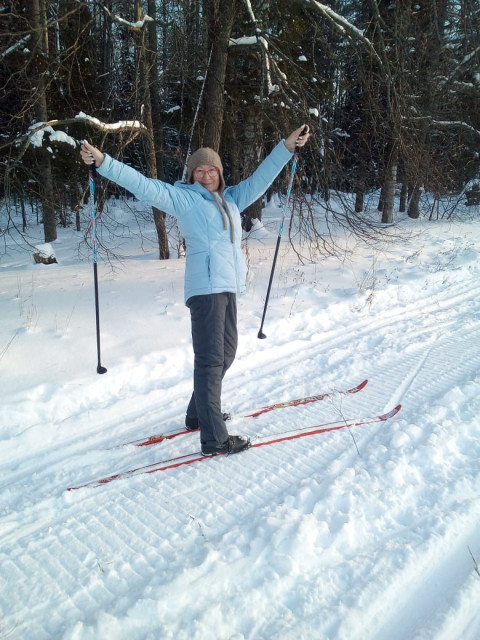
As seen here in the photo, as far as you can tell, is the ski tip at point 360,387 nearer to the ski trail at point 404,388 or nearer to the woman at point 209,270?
the ski trail at point 404,388

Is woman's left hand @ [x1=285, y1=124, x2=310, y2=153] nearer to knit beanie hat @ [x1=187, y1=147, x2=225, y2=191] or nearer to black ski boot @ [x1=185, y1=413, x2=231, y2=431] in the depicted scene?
knit beanie hat @ [x1=187, y1=147, x2=225, y2=191]

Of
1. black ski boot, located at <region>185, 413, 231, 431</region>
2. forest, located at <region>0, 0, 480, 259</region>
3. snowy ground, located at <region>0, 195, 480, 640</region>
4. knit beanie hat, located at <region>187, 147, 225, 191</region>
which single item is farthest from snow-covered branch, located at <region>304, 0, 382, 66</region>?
black ski boot, located at <region>185, 413, 231, 431</region>

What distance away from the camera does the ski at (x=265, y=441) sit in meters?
2.78

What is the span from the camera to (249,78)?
28.4 ft

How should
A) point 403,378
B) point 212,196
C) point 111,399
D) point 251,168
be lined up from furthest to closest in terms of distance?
point 251,168 < point 403,378 < point 111,399 < point 212,196

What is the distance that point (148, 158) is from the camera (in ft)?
26.2

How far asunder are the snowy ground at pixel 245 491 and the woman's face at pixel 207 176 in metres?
1.89

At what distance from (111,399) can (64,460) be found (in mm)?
840

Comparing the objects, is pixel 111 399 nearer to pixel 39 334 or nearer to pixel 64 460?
pixel 64 460

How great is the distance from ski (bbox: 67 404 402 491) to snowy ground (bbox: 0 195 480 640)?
0.07 metres

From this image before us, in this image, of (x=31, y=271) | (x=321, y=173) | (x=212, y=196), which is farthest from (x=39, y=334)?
(x=31, y=271)

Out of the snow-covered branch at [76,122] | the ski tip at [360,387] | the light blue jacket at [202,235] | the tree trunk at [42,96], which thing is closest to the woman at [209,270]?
the light blue jacket at [202,235]

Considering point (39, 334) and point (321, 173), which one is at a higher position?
point (321, 173)

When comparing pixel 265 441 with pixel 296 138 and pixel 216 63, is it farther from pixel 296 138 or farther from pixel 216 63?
pixel 216 63
